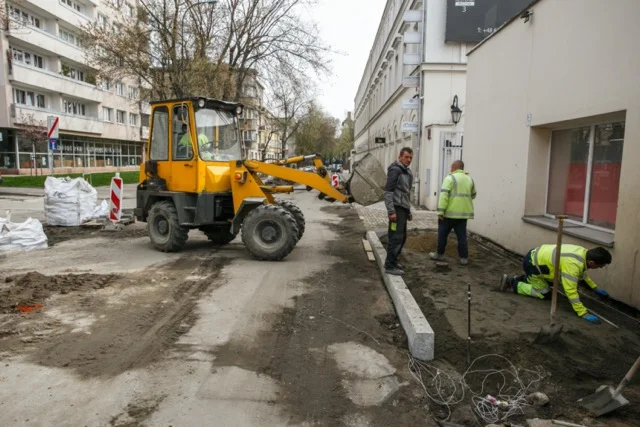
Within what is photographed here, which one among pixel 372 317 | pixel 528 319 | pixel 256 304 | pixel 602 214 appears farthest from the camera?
pixel 602 214

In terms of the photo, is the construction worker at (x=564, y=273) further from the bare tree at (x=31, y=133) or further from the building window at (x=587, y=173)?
the bare tree at (x=31, y=133)

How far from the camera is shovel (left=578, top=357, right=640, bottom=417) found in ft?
11.0

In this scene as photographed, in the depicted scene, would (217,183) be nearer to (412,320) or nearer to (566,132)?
(412,320)

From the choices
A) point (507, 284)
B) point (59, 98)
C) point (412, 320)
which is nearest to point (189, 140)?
point (412, 320)

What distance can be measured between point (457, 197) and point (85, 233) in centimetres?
874

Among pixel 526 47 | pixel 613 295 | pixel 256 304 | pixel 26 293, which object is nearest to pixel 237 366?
pixel 256 304

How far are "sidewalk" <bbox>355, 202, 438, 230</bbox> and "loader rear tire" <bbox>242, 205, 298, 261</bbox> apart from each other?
4625 mm

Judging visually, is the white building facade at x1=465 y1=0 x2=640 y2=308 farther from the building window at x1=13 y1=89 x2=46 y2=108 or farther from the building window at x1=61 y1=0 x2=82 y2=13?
the building window at x1=61 y1=0 x2=82 y2=13

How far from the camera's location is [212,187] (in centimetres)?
877

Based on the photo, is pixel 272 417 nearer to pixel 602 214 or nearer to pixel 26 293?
pixel 26 293

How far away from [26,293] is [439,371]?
528 centimetres

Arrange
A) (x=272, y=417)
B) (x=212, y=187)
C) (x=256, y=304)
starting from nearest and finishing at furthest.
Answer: (x=272, y=417)
(x=256, y=304)
(x=212, y=187)

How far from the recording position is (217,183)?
8.82 metres

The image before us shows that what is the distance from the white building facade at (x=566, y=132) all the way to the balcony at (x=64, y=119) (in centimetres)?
3192
